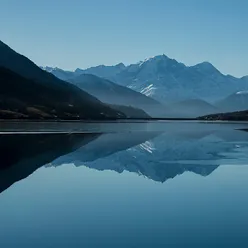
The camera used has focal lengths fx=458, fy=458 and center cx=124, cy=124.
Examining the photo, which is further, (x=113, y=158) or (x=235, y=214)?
(x=113, y=158)

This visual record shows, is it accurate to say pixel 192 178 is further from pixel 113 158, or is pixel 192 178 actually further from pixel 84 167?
pixel 113 158

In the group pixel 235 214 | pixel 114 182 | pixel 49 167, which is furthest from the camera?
pixel 49 167

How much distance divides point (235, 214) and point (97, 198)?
9.82 m

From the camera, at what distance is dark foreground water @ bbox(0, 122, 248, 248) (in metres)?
21.7

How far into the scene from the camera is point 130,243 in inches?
813

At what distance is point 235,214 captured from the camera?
27016 millimetres

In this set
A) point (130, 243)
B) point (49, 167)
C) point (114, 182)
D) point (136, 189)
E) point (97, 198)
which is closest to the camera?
point (130, 243)

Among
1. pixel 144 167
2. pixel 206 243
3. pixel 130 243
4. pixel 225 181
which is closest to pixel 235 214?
pixel 206 243

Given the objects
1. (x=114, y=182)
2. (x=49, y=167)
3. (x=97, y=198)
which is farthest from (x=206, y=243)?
(x=49, y=167)

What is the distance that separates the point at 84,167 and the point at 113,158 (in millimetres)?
9160

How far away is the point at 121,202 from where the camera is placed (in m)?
30.6

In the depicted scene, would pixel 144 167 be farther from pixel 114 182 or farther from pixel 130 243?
pixel 130 243

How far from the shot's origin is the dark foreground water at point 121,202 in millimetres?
21688

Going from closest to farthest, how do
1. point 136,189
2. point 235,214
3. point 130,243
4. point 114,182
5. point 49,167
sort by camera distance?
point 130,243, point 235,214, point 136,189, point 114,182, point 49,167
